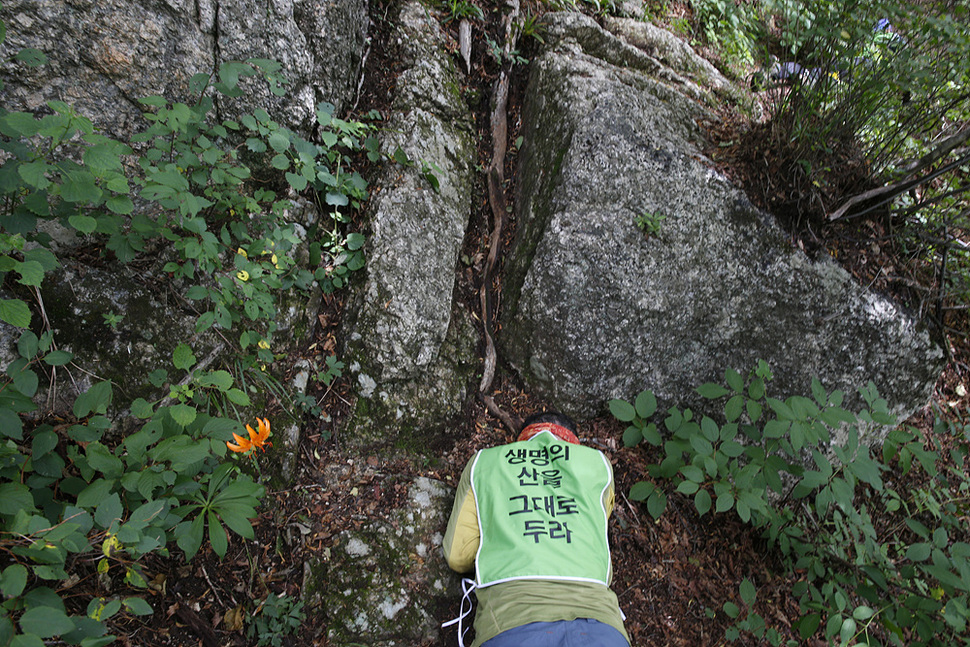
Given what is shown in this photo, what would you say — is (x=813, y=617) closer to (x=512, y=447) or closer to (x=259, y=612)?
(x=512, y=447)

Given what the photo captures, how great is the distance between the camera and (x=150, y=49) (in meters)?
2.70

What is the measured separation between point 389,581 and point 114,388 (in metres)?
1.82

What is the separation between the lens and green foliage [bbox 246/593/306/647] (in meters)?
2.41

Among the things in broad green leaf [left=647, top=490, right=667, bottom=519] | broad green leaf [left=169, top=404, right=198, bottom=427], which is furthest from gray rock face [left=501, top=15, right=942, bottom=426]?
broad green leaf [left=169, top=404, right=198, bottom=427]

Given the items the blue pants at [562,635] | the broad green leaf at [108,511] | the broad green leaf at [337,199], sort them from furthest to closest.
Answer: the broad green leaf at [337,199] → the blue pants at [562,635] → the broad green leaf at [108,511]

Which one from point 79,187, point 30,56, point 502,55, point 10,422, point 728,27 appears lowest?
point 10,422

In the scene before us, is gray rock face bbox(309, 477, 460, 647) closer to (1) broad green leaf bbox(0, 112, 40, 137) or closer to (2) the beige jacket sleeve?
(2) the beige jacket sleeve

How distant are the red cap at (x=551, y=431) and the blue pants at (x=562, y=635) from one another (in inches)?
38.5

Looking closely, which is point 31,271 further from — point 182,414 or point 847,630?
point 847,630

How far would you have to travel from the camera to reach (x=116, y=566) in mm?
2139

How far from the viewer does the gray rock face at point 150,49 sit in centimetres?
245

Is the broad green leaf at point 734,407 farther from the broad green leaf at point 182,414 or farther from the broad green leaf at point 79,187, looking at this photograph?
the broad green leaf at point 79,187

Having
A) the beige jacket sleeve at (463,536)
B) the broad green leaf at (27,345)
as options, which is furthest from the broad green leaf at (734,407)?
the broad green leaf at (27,345)

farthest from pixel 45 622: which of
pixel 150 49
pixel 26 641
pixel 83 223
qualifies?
pixel 150 49
